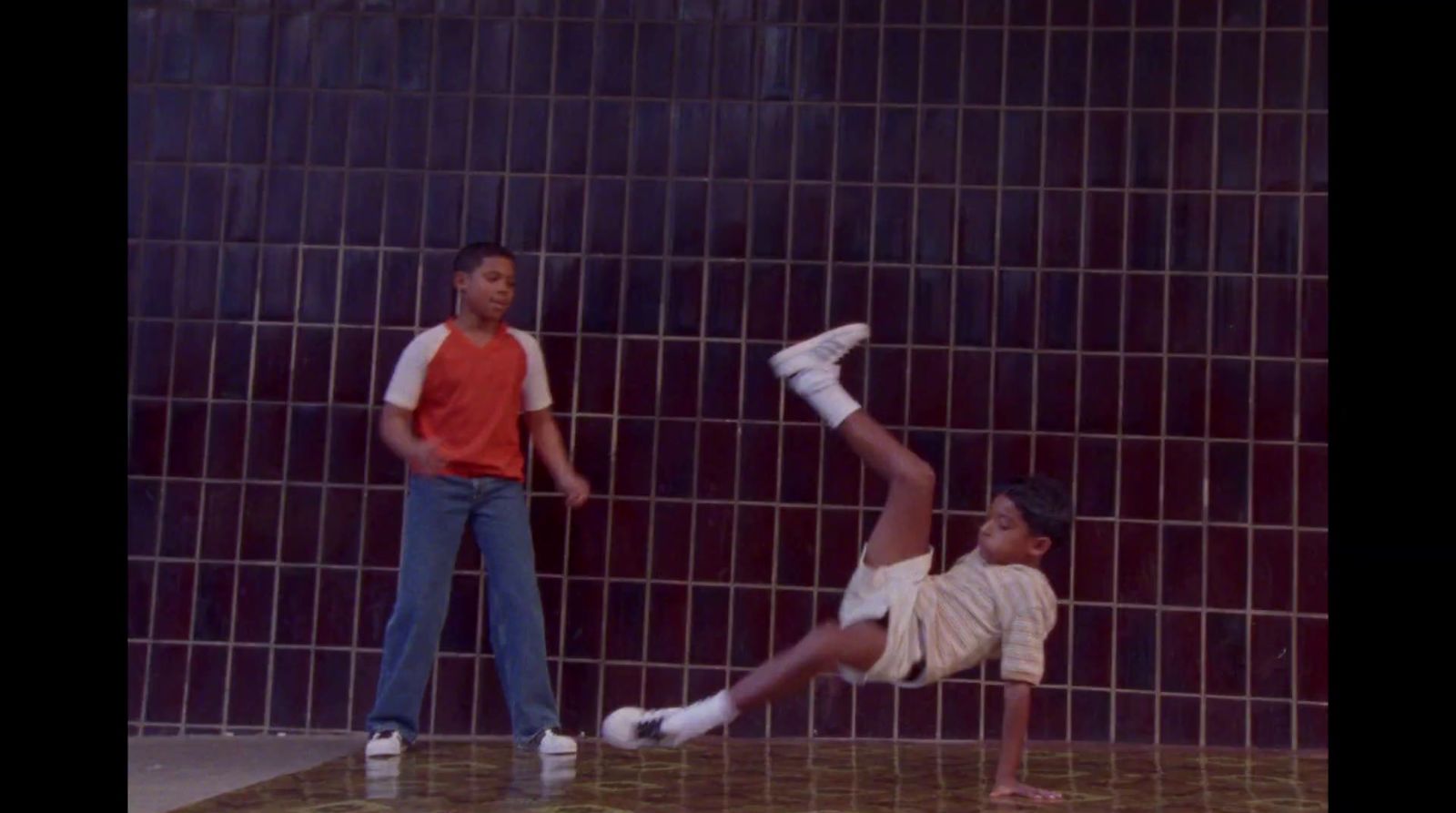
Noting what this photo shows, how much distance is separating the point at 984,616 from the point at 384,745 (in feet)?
6.62

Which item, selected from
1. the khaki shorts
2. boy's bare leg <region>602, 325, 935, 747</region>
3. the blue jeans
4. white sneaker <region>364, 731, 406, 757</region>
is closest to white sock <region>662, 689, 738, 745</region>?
boy's bare leg <region>602, 325, 935, 747</region>

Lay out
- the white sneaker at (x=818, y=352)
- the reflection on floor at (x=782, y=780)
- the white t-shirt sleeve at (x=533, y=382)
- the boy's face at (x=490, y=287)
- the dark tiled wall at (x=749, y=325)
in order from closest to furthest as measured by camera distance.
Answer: the reflection on floor at (x=782, y=780), the white sneaker at (x=818, y=352), the boy's face at (x=490, y=287), the white t-shirt sleeve at (x=533, y=382), the dark tiled wall at (x=749, y=325)

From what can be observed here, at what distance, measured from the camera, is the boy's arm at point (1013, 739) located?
506cm

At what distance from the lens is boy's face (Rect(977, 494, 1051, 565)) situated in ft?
17.5

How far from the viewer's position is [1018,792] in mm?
5125

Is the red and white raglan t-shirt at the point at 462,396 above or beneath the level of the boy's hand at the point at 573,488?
above

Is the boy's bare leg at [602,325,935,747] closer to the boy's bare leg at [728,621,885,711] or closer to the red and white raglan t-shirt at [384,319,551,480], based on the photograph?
the boy's bare leg at [728,621,885,711]

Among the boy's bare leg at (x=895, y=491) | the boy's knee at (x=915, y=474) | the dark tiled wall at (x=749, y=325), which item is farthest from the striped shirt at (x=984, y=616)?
the dark tiled wall at (x=749, y=325)

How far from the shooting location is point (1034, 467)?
649 centimetres

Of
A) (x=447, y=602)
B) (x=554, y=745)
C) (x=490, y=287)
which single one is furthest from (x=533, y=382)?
(x=554, y=745)

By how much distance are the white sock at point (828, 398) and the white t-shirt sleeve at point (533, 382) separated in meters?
1.24

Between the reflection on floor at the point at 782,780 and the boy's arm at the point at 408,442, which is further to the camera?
the boy's arm at the point at 408,442

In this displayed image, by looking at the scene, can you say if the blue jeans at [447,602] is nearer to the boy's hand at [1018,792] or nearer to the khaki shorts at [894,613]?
the khaki shorts at [894,613]

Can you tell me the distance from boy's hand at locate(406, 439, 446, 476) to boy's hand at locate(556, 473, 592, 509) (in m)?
0.41
